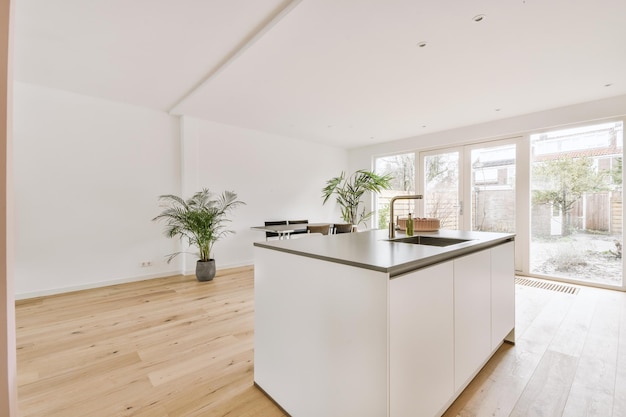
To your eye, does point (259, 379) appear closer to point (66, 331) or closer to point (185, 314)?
point (185, 314)

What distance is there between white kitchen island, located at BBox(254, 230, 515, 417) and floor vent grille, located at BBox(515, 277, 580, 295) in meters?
2.85

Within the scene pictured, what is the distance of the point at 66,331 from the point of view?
8.45 ft

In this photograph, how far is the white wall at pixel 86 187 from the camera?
3.43 meters

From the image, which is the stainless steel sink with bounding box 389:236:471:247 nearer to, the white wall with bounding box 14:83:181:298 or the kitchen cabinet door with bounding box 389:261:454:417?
the kitchen cabinet door with bounding box 389:261:454:417

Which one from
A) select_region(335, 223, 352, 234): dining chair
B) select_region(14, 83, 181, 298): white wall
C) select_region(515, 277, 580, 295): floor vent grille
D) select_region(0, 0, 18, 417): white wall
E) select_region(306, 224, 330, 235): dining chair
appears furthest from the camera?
select_region(335, 223, 352, 234): dining chair

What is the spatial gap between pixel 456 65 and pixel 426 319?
2.66 meters

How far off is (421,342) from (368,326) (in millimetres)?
319

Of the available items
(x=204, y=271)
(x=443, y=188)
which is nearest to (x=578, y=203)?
(x=443, y=188)

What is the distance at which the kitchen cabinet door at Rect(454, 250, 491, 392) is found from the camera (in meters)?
1.53

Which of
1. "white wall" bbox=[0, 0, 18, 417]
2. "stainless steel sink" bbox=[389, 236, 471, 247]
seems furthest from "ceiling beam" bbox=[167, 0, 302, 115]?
"stainless steel sink" bbox=[389, 236, 471, 247]

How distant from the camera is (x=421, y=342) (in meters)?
1.25

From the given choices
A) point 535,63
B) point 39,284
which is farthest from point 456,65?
point 39,284

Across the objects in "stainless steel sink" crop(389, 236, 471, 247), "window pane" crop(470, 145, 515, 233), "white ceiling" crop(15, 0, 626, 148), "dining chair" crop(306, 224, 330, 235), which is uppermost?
"white ceiling" crop(15, 0, 626, 148)

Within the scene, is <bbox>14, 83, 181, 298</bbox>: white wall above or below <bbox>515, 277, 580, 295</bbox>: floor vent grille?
above
